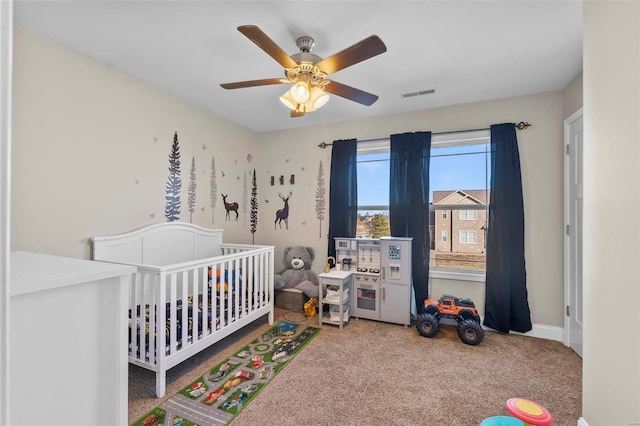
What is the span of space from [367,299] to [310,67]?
2351 mm

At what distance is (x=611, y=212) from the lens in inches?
47.4

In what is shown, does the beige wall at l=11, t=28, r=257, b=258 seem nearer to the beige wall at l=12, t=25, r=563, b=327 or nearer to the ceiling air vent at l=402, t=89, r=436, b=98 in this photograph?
the beige wall at l=12, t=25, r=563, b=327

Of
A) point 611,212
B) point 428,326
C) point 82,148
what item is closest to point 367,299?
point 428,326

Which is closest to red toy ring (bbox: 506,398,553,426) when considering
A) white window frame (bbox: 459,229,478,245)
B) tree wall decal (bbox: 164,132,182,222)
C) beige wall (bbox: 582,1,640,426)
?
beige wall (bbox: 582,1,640,426)

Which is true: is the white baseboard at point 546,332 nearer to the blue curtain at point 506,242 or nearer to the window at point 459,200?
the blue curtain at point 506,242

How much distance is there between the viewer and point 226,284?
2.46 metres

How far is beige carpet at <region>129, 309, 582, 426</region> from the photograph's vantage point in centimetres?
165

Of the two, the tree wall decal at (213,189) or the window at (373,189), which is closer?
the tree wall decal at (213,189)

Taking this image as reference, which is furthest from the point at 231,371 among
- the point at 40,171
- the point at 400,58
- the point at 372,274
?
the point at 400,58

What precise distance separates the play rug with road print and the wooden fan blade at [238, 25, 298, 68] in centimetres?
205

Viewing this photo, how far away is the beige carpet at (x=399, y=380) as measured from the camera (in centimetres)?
165

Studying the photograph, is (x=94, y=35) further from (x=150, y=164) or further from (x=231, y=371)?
(x=231, y=371)

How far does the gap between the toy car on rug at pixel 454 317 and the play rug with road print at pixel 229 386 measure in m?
1.12

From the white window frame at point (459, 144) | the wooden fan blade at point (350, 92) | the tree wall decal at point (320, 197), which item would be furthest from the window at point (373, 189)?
the wooden fan blade at point (350, 92)
